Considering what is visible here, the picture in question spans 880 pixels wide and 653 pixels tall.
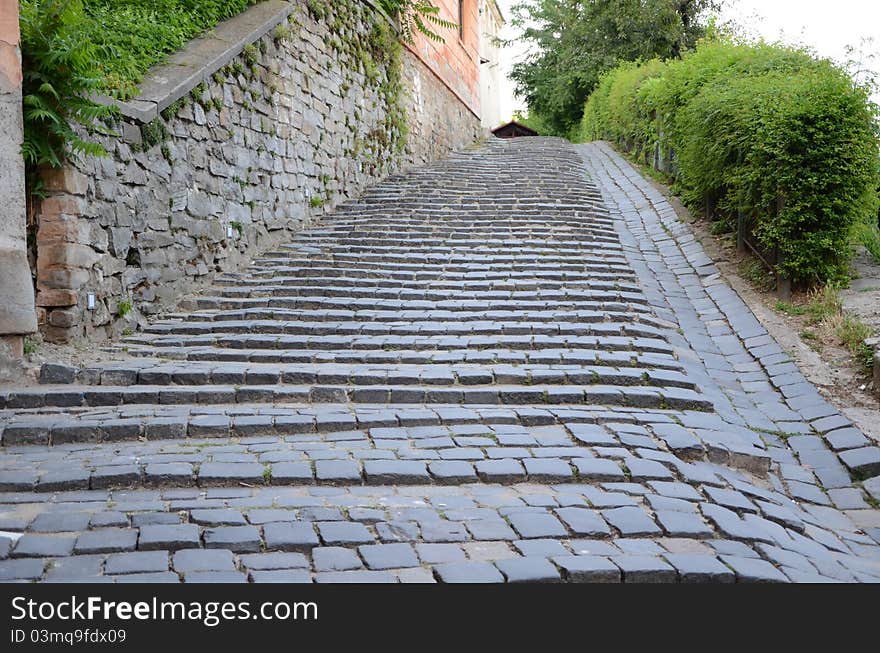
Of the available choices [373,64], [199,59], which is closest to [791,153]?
[199,59]

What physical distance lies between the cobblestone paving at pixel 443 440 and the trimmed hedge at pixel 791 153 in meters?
0.89

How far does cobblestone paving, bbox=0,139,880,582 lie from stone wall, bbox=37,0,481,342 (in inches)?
19.2

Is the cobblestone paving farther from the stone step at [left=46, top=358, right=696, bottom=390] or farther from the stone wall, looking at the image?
the stone wall

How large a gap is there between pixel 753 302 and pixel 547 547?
577cm

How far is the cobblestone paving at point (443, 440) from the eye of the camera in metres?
3.59

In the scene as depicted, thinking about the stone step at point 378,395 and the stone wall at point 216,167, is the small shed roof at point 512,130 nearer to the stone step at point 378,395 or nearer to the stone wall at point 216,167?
the stone wall at point 216,167

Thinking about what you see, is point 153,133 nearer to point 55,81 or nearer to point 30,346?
point 55,81

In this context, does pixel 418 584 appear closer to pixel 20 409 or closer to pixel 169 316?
pixel 20 409

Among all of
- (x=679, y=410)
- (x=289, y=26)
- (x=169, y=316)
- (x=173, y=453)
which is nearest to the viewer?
(x=173, y=453)

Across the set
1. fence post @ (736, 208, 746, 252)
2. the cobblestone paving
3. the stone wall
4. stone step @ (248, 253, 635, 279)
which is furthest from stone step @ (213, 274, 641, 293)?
fence post @ (736, 208, 746, 252)

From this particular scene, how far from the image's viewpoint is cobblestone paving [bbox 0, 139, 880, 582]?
11.8 ft

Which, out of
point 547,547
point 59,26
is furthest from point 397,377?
point 59,26

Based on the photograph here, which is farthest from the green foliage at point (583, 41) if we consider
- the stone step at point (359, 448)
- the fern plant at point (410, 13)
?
the stone step at point (359, 448)

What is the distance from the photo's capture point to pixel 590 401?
19.6 feet
